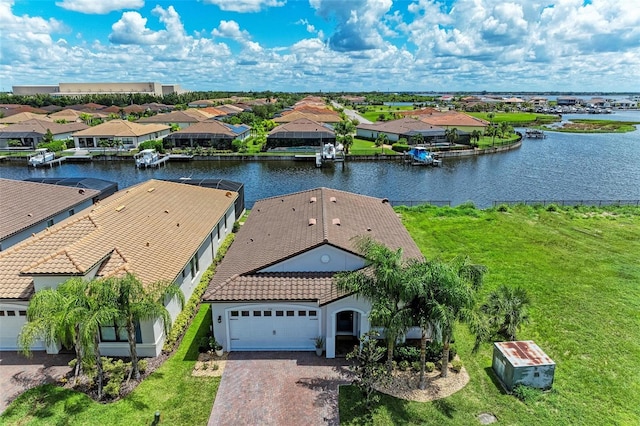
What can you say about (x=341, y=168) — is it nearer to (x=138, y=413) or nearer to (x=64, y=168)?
(x=64, y=168)

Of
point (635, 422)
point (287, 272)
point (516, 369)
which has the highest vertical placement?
point (287, 272)

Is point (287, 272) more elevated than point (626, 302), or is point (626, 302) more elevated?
point (287, 272)

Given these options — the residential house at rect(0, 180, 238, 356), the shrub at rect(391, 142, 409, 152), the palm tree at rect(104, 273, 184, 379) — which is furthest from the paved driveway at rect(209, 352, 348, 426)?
the shrub at rect(391, 142, 409, 152)

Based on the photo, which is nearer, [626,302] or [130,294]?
[130,294]

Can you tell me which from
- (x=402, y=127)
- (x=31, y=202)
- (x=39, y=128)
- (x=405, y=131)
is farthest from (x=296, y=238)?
(x=39, y=128)

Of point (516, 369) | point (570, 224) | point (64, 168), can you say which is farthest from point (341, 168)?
point (516, 369)

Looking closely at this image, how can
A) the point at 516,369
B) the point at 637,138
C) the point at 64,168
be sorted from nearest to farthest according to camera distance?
the point at 516,369, the point at 64,168, the point at 637,138

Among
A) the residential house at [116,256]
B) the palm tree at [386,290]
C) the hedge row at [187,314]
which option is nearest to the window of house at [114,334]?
the residential house at [116,256]
